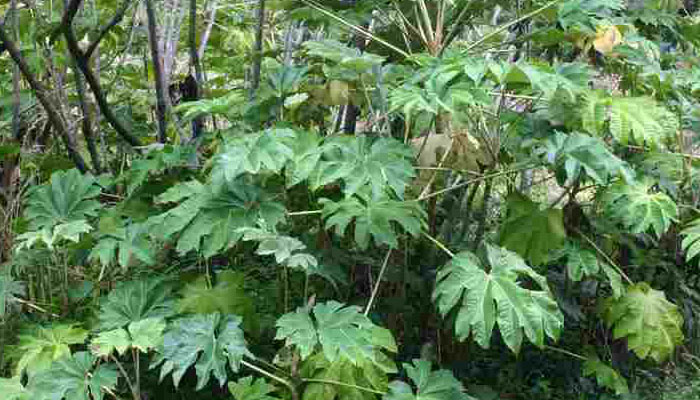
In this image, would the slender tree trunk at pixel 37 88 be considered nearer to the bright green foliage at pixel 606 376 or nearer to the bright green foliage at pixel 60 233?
the bright green foliage at pixel 60 233

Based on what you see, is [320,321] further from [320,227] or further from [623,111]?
[623,111]

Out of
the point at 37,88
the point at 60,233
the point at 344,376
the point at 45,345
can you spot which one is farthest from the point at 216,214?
the point at 37,88

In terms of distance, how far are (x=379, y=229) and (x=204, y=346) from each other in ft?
1.93

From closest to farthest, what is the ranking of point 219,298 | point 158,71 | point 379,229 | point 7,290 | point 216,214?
point 379,229, point 216,214, point 219,298, point 7,290, point 158,71

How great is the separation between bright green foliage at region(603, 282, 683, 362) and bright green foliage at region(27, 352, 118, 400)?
1678 mm

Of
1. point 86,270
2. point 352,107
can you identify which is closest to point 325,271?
point 352,107

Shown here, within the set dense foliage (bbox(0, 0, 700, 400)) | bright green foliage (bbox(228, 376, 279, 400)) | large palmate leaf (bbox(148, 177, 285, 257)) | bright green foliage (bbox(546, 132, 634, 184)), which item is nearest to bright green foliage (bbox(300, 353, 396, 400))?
dense foliage (bbox(0, 0, 700, 400))

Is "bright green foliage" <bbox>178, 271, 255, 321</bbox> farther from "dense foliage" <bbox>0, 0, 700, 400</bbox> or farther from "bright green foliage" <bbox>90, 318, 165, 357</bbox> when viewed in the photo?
"bright green foliage" <bbox>90, 318, 165, 357</bbox>

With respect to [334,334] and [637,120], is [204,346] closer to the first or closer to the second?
[334,334]

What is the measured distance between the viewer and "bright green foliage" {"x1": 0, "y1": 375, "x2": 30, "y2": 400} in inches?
99.2

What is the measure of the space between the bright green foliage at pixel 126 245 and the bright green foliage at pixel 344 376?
0.67 meters

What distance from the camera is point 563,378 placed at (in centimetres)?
347

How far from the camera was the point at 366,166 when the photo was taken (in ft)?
8.27

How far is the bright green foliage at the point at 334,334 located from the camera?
2.33 meters
